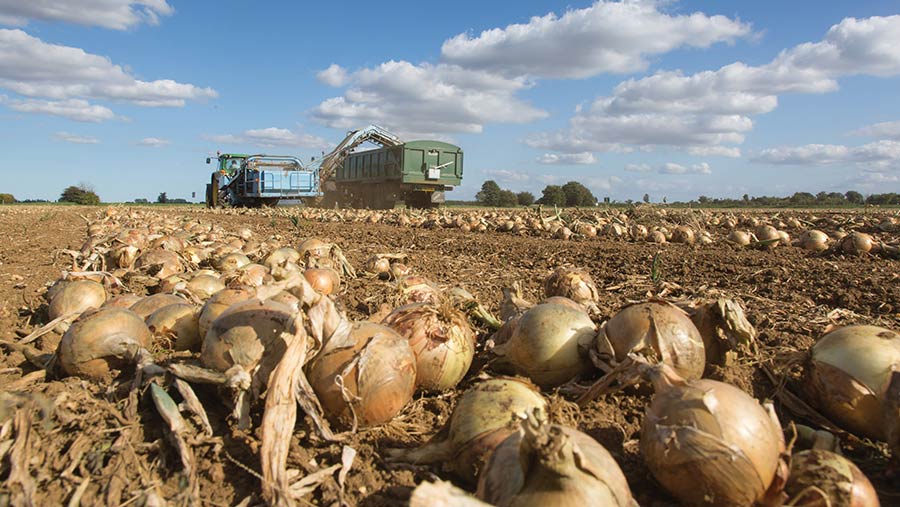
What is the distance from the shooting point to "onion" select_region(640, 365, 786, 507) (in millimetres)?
1481

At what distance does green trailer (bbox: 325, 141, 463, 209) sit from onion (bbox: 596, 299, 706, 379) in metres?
21.5

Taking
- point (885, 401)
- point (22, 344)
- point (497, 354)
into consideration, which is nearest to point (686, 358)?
point (885, 401)

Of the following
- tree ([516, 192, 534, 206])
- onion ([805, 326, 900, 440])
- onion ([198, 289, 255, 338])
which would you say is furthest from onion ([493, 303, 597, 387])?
tree ([516, 192, 534, 206])

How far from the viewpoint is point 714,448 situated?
1479mm

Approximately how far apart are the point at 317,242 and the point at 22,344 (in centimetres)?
297

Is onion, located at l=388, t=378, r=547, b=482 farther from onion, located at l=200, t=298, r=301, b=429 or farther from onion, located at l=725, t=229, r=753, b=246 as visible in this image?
onion, located at l=725, t=229, r=753, b=246

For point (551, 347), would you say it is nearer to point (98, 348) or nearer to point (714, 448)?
point (714, 448)

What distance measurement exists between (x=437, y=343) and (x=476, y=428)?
2.13ft

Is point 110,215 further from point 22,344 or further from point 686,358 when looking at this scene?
point 686,358

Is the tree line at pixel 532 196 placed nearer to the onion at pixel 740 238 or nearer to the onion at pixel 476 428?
the onion at pixel 740 238

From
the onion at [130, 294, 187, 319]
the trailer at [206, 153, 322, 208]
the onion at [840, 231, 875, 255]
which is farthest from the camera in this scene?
the trailer at [206, 153, 322, 208]

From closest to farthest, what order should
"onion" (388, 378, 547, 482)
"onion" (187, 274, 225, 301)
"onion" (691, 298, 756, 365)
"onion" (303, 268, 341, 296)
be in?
1. "onion" (388, 378, 547, 482)
2. "onion" (691, 298, 756, 365)
3. "onion" (187, 274, 225, 301)
4. "onion" (303, 268, 341, 296)

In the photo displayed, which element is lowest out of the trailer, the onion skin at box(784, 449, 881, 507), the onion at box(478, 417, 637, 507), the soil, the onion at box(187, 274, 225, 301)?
the soil

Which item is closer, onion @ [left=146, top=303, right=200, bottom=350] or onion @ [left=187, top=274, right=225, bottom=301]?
onion @ [left=146, top=303, right=200, bottom=350]
